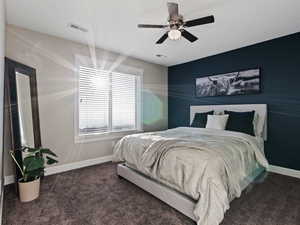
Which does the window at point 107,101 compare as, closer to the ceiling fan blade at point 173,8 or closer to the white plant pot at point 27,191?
the white plant pot at point 27,191

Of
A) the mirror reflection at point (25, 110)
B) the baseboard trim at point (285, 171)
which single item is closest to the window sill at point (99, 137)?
the mirror reflection at point (25, 110)

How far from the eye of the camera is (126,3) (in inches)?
81.9

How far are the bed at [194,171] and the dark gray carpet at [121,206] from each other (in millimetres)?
180

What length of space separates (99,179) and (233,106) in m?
3.16

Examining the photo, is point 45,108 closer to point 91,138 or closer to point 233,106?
point 91,138

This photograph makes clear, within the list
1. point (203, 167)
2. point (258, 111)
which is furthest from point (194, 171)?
point (258, 111)

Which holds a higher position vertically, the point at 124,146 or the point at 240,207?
the point at 124,146

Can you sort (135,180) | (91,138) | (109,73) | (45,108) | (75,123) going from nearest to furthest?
(135,180), (45,108), (75,123), (91,138), (109,73)

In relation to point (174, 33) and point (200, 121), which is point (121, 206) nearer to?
point (174, 33)

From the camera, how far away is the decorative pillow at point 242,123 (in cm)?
293

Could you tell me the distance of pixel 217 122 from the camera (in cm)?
324

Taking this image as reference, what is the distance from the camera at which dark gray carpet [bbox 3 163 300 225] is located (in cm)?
173

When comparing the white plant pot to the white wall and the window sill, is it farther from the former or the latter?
the window sill

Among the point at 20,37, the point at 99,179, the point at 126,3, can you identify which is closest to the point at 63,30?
the point at 20,37
